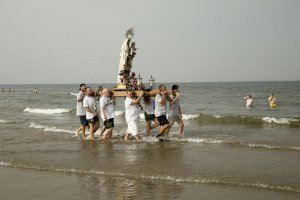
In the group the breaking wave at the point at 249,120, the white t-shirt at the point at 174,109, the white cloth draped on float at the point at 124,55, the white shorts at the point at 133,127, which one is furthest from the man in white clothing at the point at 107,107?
the breaking wave at the point at 249,120

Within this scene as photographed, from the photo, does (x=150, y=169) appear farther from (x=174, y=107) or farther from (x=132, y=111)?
(x=174, y=107)

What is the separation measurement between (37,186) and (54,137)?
672 cm

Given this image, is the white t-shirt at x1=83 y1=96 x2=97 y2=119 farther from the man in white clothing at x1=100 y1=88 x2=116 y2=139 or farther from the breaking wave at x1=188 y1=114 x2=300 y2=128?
the breaking wave at x1=188 y1=114 x2=300 y2=128

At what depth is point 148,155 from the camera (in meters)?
9.84

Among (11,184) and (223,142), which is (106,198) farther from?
(223,142)

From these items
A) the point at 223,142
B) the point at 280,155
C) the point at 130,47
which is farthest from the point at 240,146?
the point at 130,47

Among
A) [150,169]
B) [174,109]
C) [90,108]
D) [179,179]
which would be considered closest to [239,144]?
[174,109]

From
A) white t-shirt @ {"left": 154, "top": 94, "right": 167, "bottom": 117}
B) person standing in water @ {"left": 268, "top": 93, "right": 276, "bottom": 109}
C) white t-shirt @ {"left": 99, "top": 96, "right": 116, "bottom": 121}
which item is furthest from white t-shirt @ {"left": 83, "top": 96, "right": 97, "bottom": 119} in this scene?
person standing in water @ {"left": 268, "top": 93, "right": 276, "bottom": 109}

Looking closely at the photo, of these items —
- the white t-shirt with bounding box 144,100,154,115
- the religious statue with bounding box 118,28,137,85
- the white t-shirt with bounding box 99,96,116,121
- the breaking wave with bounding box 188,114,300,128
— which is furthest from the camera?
the religious statue with bounding box 118,28,137,85

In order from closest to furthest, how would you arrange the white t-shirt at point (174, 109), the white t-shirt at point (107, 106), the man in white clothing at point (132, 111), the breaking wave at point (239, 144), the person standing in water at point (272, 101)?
the breaking wave at point (239, 144)
the man in white clothing at point (132, 111)
the white t-shirt at point (107, 106)
the white t-shirt at point (174, 109)
the person standing in water at point (272, 101)

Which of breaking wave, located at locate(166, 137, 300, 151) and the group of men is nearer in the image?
breaking wave, located at locate(166, 137, 300, 151)

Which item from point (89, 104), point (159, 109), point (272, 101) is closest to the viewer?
point (159, 109)

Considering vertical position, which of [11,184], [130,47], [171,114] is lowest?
[11,184]

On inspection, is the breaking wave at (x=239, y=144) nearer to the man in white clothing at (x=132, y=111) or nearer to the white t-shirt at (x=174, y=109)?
the white t-shirt at (x=174, y=109)
